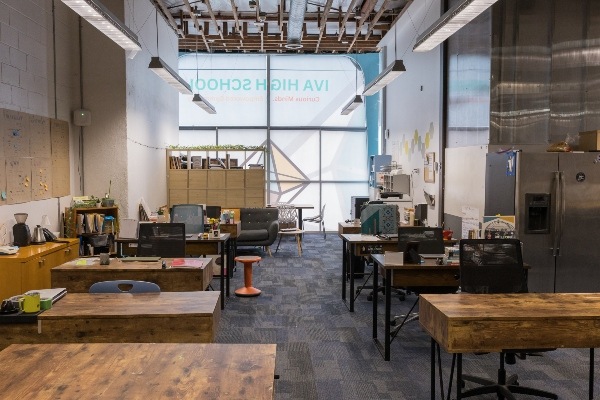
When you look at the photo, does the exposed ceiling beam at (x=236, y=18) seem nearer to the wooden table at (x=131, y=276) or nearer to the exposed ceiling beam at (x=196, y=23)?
the exposed ceiling beam at (x=196, y=23)

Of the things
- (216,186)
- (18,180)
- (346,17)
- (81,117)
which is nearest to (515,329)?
(18,180)

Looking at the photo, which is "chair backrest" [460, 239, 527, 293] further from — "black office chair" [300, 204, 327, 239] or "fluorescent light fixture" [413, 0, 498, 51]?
"black office chair" [300, 204, 327, 239]

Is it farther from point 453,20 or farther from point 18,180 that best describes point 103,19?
point 453,20

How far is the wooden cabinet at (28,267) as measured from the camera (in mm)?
5801

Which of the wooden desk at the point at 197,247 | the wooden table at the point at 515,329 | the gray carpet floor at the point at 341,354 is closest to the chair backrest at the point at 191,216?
the wooden desk at the point at 197,247

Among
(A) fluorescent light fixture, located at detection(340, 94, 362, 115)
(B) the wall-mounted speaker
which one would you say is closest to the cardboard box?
(A) fluorescent light fixture, located at detection(340, 94, 362, 115)

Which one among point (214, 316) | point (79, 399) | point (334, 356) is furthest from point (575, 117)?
point (79, 399)

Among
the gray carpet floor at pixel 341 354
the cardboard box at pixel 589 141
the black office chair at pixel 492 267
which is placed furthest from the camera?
the cardboard box at pixel 589 141

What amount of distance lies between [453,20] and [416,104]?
5434 millimetres

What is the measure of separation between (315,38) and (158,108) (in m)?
4.18

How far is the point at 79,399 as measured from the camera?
6.63 feet

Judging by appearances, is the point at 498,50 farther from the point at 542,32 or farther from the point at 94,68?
the point at 94,68

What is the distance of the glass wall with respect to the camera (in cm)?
1502

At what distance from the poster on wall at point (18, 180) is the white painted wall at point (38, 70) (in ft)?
0.33
